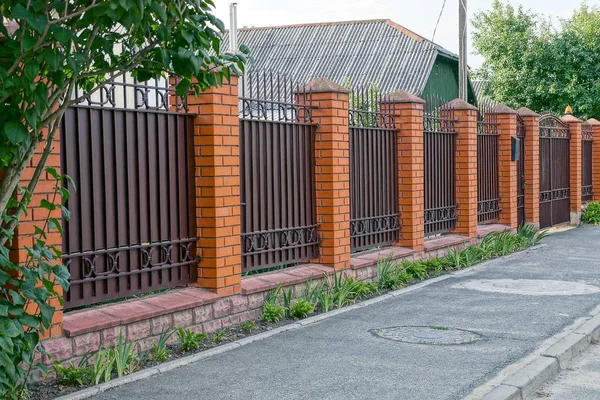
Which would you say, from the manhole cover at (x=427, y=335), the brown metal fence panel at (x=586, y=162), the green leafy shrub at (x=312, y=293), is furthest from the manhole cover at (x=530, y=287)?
the brown metal fence panel at (x=586, y=162)

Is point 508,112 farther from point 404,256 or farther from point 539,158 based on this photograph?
point 404,256

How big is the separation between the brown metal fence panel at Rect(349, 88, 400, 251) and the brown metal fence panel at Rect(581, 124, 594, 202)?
11113mm

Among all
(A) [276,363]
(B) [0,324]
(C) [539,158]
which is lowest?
(A) [276,363]

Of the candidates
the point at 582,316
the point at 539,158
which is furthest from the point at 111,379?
the point at 539,158

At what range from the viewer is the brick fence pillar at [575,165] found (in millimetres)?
19078

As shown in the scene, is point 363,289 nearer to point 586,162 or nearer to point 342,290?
point 342,290

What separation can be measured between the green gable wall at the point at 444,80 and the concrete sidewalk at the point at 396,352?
21185 millimetres

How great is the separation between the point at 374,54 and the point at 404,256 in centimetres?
2301

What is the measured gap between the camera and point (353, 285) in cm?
909

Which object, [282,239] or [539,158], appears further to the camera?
[539,158]

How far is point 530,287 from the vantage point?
32.8 feet

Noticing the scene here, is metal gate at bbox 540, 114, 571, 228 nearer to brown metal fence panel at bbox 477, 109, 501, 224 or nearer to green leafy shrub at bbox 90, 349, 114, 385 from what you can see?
brown metal fence panel at bbox 477, 109, 501, 224

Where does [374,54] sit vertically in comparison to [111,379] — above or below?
above

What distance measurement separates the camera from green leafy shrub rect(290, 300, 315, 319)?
26.1 ft
